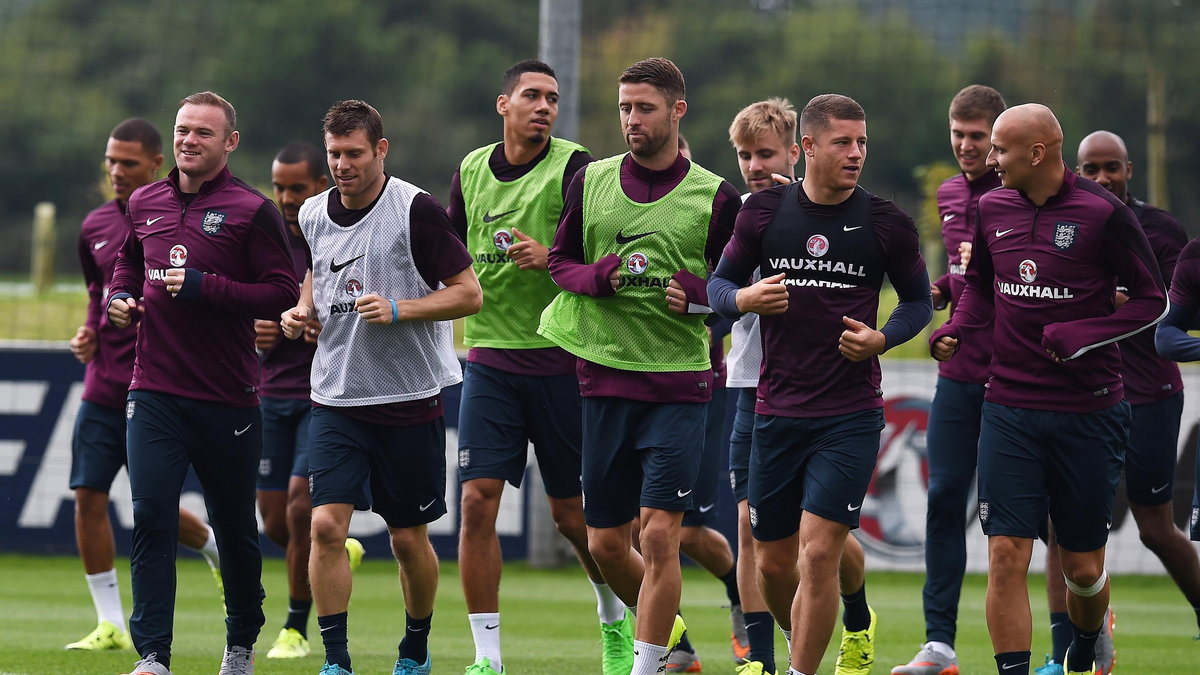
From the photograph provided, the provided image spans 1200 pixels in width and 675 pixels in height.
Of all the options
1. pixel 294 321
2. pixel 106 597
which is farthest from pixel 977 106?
pixel 106 597

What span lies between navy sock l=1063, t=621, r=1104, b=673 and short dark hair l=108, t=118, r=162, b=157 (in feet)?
16.9

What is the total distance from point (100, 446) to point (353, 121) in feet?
9.26

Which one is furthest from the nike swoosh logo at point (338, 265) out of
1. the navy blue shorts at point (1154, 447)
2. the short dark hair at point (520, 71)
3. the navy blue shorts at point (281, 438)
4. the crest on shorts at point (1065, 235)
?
the navy blue shorts at point (1154, 447)

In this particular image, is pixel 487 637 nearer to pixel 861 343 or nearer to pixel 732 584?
pixel 732 584

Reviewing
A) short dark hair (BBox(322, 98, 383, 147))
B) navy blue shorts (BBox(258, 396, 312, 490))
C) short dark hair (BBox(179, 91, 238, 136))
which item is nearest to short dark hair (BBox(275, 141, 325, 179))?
navy blue shorts (BBox(258, 396, 312, 490))

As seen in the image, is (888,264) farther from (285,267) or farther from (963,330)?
(285,267)

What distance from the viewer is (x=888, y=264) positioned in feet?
21.8

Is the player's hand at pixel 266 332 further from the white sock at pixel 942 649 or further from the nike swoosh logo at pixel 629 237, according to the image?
the white sock at pixel 942 649

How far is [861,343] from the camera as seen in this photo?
→ 6.39m

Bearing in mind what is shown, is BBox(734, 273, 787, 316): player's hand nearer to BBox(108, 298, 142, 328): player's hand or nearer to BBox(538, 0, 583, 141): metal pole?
BBox(108, 298, 142, 328): player's hand

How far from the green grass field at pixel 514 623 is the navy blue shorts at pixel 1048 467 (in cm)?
212

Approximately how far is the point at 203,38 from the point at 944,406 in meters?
37.9

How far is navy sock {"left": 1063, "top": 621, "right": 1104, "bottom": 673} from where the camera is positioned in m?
7.15

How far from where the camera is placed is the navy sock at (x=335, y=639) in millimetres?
6871
